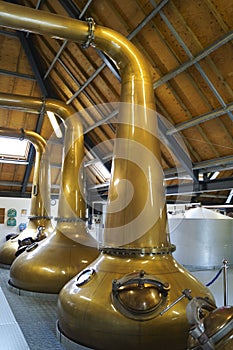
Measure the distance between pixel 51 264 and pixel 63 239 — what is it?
43 centimetres

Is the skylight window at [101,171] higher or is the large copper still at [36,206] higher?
the skylight window at [101,171]

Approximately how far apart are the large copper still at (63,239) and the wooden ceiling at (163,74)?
1583 millimetres

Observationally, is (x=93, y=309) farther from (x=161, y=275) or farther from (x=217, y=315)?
(x=217, y=315)

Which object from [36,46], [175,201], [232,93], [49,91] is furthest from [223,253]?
[36,46]

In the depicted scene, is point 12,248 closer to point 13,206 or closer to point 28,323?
point 28,323

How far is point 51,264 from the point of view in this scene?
3.96 m

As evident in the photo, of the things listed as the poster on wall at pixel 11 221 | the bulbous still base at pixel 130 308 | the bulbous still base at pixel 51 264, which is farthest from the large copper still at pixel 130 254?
the poster on wall at pixel 11 221

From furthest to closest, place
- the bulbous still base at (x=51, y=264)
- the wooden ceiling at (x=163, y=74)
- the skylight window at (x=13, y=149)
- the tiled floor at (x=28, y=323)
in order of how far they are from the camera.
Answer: the skylight window at (x=13, y=149) < the wooden ceiling at (x=163, y=74) < the bulbous still base at (x=51, y=264) < the tiled floor at (x=28, y=323)

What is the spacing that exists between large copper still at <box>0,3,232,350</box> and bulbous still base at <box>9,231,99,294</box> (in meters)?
1.16

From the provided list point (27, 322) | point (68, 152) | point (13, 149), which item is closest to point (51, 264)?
point (27, 322)

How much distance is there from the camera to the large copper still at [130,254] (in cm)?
224

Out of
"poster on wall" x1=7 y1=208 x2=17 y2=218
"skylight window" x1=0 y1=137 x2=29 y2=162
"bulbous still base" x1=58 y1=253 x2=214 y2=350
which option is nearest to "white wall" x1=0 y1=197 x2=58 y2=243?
"poster on wall" x1=7 y1=208 x2=17 y2=218

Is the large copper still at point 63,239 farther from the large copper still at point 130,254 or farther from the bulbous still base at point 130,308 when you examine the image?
the bulbous still base at point 130,308

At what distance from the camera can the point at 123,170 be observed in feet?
9.25
